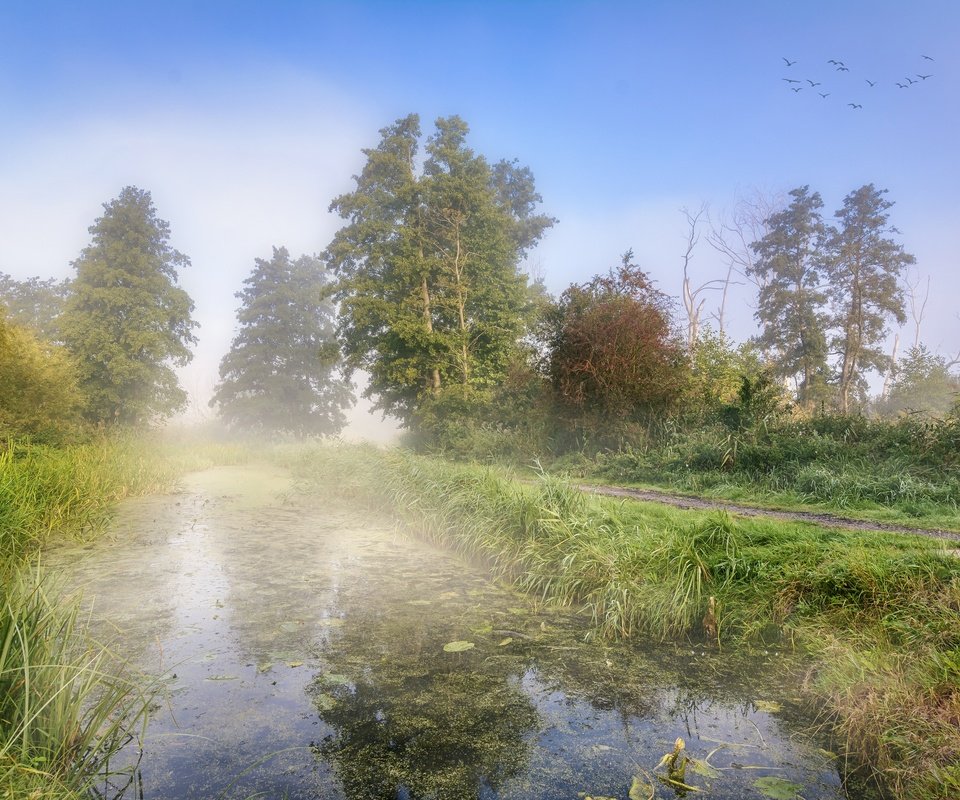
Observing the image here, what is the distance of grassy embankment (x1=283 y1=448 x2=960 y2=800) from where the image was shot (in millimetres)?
2904

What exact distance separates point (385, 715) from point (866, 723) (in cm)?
255

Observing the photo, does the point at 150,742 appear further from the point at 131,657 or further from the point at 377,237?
the point at 377,237

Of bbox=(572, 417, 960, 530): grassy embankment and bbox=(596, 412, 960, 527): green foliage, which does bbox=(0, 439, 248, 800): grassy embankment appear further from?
bbox=(596, 412, 960, 527): green foliage

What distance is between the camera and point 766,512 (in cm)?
735

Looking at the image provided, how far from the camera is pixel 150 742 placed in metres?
2.88

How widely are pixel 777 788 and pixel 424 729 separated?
1.72m

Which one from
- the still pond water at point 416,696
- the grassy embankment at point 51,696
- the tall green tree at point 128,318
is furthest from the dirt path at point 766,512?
the tall green tree at point 128,318

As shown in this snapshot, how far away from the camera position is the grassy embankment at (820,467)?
24.3 ft

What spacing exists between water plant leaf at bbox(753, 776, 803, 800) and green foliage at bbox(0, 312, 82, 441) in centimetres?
1255

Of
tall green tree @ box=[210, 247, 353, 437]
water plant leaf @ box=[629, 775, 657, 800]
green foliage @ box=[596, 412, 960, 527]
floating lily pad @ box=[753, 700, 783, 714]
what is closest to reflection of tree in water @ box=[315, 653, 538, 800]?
water plant leaf @ box=[629, 775, 657, 800]

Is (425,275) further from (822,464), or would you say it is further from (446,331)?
(822,464)

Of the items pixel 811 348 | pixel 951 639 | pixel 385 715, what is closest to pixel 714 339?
pixel 811 348

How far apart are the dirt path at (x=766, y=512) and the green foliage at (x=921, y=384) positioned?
23.7 m

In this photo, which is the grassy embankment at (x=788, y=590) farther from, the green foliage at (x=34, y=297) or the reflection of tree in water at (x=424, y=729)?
the green foliage at (x=34, y=297)
